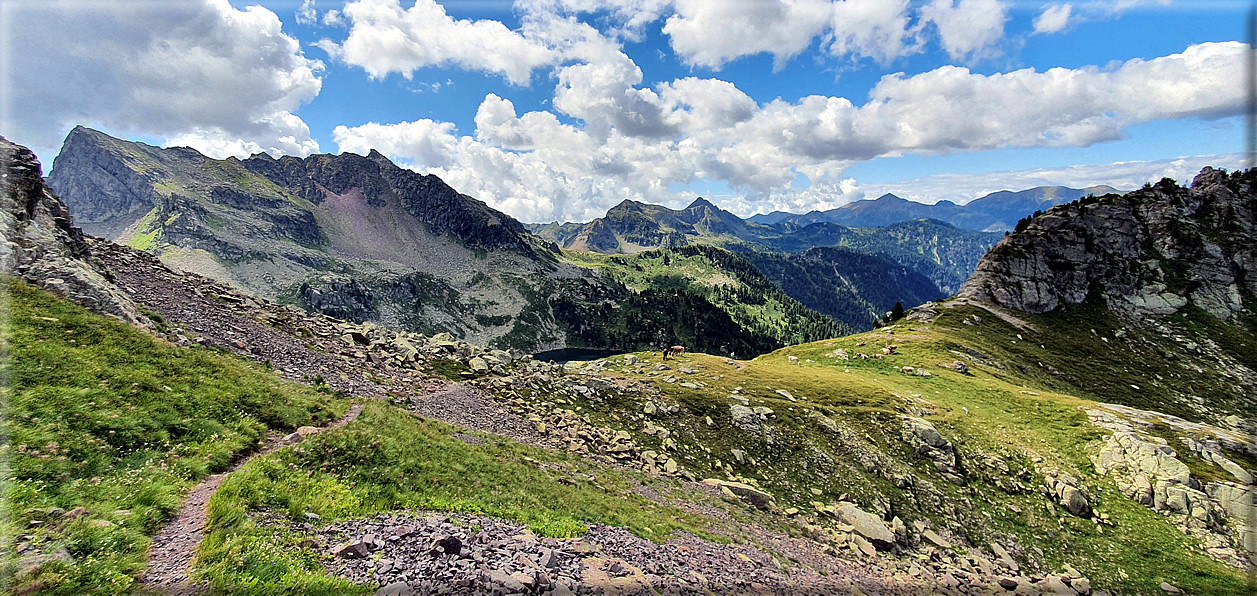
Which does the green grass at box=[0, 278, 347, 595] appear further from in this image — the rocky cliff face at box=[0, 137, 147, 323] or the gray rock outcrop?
the gray rock outcrop

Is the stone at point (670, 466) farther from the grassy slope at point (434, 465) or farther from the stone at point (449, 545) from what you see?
the stone at point (449, 545)

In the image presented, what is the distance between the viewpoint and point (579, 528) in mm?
15492

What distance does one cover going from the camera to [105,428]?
38.9 feet

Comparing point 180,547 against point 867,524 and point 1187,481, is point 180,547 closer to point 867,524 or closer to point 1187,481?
point 867,524

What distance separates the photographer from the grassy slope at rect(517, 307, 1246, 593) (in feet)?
78.9

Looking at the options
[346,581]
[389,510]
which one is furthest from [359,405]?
[346,581]

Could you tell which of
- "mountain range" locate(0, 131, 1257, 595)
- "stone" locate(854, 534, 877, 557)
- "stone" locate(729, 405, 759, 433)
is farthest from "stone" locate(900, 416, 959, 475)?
"stone" locate(854, 534, 877, 557)

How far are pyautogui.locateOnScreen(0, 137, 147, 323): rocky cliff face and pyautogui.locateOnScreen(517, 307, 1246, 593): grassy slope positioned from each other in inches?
963

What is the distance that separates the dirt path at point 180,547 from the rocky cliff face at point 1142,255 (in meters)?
119

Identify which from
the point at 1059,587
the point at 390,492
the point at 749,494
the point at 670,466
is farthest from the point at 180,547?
the point at 1059,587

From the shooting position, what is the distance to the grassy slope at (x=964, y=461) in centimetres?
2405

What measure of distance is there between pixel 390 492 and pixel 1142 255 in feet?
476

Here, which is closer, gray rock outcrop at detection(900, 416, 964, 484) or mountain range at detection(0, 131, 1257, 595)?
mountain range at detection(0, 131, 1257, 595)

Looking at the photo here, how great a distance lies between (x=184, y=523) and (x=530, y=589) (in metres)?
7.97
